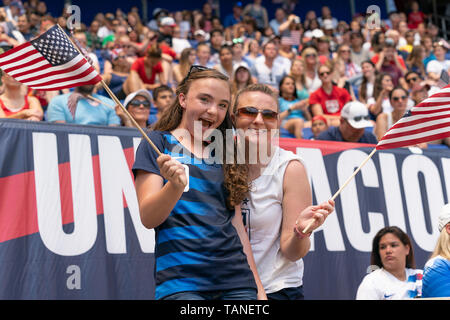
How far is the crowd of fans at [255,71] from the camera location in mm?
6445

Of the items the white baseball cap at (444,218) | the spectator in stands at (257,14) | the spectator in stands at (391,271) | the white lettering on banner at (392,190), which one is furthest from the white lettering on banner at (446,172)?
the spectator in stands at (257,14)

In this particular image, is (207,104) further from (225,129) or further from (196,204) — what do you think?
(196,204)

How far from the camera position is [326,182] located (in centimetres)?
545

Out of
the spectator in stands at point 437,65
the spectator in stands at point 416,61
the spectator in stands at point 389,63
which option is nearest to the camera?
the spectator in stands at point 437,65

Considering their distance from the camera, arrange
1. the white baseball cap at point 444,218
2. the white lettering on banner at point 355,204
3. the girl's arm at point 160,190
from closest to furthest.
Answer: the girl's arm at point 160,190 < the white baseball cap at point 444,218 < the white lettering on banner at point 355,204

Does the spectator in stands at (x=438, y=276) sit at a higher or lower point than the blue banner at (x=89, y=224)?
lower

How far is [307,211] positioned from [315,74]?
793 cm

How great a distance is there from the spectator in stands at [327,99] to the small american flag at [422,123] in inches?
199

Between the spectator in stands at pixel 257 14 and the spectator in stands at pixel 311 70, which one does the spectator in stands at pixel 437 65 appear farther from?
the spectator in stands at pixel 257 14

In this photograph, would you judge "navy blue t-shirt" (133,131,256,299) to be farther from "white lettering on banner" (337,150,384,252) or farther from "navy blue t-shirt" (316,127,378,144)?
"navy blue t-shirt" (316,127,378,144)

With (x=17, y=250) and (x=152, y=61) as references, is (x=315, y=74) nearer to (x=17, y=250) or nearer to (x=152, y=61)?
(x=152, y=61)

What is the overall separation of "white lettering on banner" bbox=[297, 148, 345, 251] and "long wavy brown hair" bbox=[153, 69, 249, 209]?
2554 mm

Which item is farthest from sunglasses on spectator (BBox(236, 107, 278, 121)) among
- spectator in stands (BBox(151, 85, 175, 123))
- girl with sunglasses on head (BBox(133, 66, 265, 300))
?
spectator in stands (BBox(151, 85, 175, 123))
